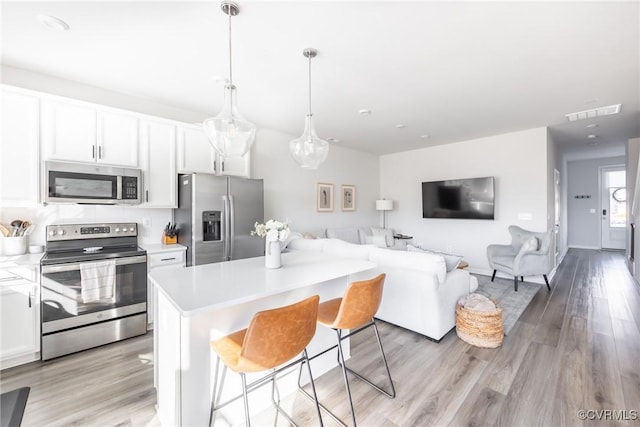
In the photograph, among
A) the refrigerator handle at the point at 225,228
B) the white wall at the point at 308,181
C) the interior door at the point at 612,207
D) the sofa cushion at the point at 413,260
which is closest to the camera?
the sofa cushion at the point at 413,260

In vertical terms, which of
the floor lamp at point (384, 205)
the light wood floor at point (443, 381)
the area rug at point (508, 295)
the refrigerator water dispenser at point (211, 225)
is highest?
the floor lamp at point (384, 205)

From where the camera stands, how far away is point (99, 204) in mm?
2887

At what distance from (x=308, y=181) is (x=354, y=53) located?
306cm

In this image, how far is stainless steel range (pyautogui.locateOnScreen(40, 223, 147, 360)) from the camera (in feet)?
7.82

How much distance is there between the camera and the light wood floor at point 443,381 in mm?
1771

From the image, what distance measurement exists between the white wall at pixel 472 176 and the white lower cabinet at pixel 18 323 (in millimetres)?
6178

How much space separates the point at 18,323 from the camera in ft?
7.42

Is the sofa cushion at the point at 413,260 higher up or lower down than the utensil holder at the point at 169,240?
lower down

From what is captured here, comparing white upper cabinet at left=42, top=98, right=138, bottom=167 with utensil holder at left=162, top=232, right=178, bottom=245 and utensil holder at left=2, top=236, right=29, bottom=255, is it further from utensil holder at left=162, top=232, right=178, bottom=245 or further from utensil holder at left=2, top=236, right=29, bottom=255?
utensil holder at left=162, top=232, right=178, bottom=245

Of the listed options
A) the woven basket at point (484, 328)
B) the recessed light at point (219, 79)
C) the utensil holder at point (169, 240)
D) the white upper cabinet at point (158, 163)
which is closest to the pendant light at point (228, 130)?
the recessed light at point (219, 79)

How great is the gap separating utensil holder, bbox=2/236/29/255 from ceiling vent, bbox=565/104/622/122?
6.73 meters

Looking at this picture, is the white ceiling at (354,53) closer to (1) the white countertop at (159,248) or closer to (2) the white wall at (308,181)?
(2) the white wall at (308,181)

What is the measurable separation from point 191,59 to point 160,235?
2137 millimetres

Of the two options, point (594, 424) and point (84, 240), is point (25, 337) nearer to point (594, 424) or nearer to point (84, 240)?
point (84, 240)
